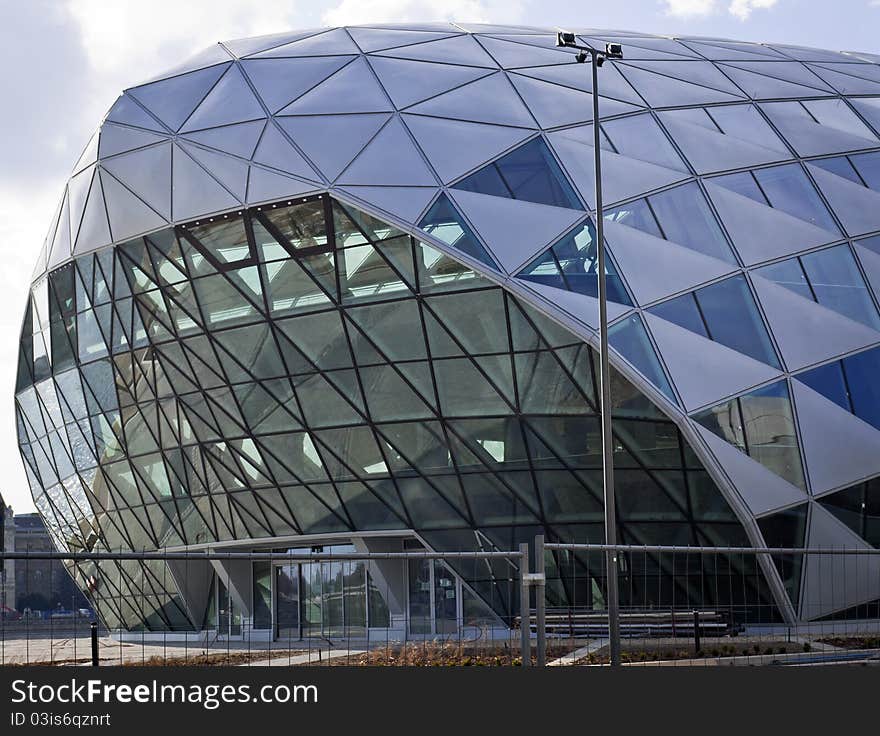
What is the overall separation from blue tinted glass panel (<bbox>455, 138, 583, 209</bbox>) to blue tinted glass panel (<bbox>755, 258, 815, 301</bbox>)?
202 inches

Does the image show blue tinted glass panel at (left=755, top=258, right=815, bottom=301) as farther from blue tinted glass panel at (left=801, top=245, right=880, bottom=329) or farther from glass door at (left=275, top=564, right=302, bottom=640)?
glass door at (left=275, top=564, right=302, bottom=640)

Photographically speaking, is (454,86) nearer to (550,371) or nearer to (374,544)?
(550,371)

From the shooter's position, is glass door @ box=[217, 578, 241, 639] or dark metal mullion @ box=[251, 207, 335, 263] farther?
glass door @ box=[217, 578, 241, 639]

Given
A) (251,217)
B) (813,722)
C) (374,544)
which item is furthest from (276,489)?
(813,722)

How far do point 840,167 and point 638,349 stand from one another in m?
9.65

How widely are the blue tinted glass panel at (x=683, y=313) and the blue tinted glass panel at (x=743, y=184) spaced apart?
4.03 m

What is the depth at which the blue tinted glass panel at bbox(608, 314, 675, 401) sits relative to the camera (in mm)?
26625

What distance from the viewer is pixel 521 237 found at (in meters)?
28.0

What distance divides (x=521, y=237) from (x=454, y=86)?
19.5ft

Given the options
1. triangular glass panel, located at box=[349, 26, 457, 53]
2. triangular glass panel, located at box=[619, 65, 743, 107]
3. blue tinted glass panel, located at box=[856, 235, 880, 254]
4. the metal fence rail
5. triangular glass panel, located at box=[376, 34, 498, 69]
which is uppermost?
triangular glass panel, located at box=[349, 26, 457, 53]

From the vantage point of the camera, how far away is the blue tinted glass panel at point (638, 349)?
26625 mm

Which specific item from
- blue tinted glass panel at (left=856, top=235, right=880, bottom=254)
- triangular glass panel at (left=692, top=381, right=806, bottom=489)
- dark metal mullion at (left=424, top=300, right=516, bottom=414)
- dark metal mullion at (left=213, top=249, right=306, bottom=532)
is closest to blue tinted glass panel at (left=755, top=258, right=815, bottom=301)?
blue tinted glass panel at (left=856, top=235, right=880, bottom=254)

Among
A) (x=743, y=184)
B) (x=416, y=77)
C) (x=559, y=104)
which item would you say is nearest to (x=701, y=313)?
(x=743, y=184)

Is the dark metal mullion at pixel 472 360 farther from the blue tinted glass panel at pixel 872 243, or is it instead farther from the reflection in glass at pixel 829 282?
the blue tinted glass panel at pixel 872 243
